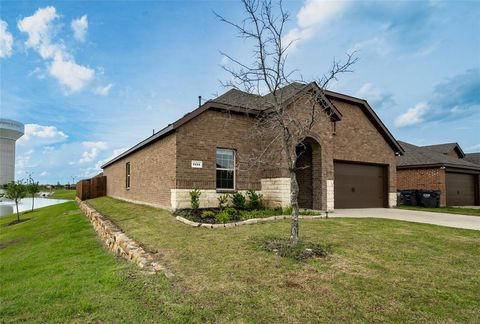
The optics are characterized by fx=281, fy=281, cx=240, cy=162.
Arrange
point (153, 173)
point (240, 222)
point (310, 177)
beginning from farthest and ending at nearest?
1. point (153, 173)
2. point (310, 177)
3. point (240, 222)

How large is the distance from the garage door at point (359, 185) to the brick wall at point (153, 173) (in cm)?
842

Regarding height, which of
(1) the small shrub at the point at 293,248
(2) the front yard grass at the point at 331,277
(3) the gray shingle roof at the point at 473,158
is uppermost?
(3) the gray shingle roof at the point at 473,158

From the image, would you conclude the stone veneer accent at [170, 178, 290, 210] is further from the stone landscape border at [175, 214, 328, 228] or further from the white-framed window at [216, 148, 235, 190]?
the stone landscape border at [175, 214, 328, 228]

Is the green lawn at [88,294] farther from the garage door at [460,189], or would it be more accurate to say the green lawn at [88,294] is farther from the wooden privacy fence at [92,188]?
the garage door at [460,189]

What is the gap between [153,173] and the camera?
1362 centimetres

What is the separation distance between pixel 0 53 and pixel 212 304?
41.5 feet

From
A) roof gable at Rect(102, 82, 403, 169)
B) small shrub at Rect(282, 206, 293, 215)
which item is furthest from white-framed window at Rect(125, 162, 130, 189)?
small shrub at Rect(282, 206, 293, 215)

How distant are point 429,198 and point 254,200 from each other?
12.6m

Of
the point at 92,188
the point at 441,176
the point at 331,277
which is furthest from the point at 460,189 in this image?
the point at 92,188

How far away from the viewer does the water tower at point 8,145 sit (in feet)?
199

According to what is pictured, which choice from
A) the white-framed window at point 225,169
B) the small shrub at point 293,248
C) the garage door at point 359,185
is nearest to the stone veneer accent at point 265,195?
the white-framed window at point 225,169

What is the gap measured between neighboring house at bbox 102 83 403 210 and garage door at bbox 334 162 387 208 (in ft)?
0.17

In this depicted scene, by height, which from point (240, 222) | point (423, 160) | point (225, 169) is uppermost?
point (423, 160)

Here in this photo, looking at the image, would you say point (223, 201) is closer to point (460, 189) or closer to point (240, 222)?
point (240, 222)
